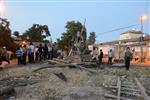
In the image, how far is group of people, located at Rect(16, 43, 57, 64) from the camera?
26866 mm

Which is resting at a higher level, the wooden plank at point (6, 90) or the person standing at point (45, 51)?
the person standing at point (45, 51)

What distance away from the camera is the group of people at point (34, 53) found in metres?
26.9

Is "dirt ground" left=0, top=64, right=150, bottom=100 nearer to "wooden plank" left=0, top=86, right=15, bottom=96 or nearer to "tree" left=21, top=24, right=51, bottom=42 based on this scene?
"wooden plank" left=0, top=86, right=15, bottom=96

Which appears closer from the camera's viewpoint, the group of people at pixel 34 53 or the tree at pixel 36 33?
the group of people at pixel 34 53

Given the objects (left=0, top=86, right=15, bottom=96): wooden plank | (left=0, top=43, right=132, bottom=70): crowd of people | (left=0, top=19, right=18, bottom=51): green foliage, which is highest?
(left=0, top=19, right=18, bottom=51): green foliage

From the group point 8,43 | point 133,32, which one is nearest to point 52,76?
point 8,43

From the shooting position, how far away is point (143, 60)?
4247cm

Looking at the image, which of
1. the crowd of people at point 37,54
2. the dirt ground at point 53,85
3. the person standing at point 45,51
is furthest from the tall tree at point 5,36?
the dirt ground at point 53,85

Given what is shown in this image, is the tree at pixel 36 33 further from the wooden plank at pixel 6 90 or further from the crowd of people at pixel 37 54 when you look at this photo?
the wooden plank at pixel 6 90

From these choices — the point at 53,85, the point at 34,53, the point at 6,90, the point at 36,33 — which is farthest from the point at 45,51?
the point at 36,33

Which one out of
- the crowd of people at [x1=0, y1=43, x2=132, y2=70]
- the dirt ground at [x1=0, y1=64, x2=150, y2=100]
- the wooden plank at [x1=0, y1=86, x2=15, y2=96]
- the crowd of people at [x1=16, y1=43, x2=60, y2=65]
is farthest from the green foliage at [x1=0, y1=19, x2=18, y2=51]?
the wooden plank at [x1=0, y1=86, x2=15, y2=96]

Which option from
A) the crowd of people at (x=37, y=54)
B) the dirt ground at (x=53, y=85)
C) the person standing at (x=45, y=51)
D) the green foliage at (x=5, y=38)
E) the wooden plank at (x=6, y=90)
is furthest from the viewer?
the green foliage at (x=5, y=38)

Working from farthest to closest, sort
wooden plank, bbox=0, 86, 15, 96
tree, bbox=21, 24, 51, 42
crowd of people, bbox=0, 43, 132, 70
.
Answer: tree, bbox=21, 24, 51, 42, crowd of people, bbox=0, 43, 132, 70, wooden plank, bbox=0, 86, 15, 96

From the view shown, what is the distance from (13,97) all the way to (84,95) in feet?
9.93
